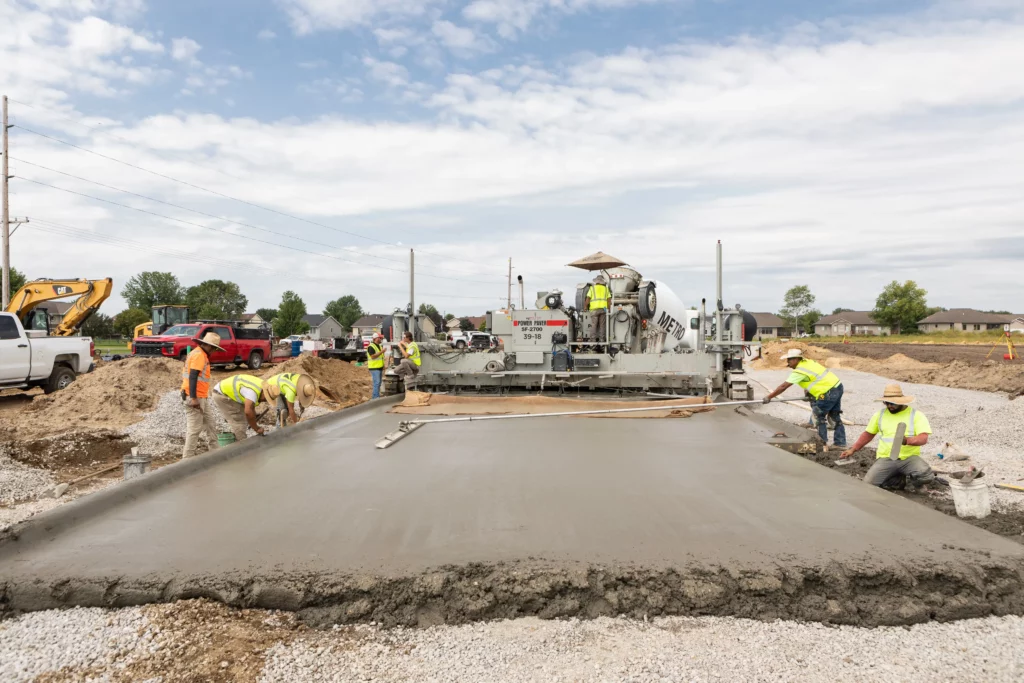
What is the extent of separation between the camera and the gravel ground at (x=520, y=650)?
3.11m

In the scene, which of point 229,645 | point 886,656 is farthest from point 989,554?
point 229,645

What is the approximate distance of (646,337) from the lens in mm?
13891

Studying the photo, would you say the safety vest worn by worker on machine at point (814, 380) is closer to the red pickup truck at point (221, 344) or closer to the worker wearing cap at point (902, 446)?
the worker wearing cap at point (902, 446)

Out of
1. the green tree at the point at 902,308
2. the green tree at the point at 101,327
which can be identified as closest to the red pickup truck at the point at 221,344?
the green tree at the point at 101,327

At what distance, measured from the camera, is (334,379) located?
19469 mm

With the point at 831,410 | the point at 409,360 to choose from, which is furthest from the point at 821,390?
the point at 409,360

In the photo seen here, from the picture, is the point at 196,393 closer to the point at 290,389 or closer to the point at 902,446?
the point at 290,389

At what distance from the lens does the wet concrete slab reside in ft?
12.1

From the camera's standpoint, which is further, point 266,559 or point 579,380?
point 579,380

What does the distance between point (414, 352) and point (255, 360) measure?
Answer: 14957mm

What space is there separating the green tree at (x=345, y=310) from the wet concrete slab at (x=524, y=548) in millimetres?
112374

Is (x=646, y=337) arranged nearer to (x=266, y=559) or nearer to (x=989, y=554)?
(x=989, y=554)

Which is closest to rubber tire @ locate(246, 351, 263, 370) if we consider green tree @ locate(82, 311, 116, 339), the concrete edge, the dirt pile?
the dirt pile

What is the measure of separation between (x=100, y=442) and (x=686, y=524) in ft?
30.5
